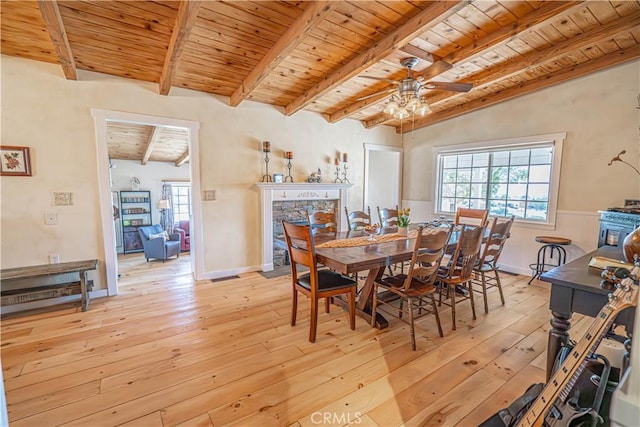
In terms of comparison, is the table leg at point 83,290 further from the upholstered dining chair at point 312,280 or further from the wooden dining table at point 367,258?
the wooden dining table at point 367,258

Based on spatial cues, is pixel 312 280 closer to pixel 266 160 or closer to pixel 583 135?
pixel 266 160

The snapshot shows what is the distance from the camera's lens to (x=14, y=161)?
9.57ft

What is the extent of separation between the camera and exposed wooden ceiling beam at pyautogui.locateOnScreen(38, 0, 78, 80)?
2000 millimetres

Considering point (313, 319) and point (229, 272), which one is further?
point (229, 272)

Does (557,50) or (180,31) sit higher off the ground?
(557,50)

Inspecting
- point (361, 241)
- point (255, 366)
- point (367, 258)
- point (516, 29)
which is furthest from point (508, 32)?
point (255, 366)

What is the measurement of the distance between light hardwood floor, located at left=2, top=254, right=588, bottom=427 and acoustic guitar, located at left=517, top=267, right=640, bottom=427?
2.18ft

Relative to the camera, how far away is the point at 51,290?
9.64 ft

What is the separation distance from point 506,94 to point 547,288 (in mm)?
2862

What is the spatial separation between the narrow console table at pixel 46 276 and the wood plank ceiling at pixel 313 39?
2.02m

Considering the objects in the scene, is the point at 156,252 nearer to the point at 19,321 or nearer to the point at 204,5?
the point at 19,321

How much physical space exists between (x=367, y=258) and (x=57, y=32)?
304 cm

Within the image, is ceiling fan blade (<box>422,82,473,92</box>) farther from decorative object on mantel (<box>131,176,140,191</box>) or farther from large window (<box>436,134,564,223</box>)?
decorative object on mantel (<box>131,176,140,191</box>)

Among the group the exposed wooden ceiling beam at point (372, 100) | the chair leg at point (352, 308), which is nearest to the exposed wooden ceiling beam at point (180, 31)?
the exposed wooden ceiling beam at point (372, 100)
